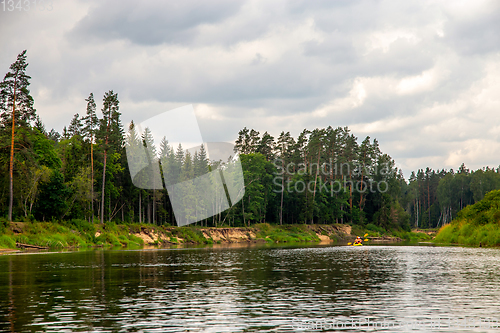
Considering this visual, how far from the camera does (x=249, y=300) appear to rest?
1962cm

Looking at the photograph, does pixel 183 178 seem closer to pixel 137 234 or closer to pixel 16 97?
pixel 137 234

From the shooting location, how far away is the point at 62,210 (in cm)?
6725

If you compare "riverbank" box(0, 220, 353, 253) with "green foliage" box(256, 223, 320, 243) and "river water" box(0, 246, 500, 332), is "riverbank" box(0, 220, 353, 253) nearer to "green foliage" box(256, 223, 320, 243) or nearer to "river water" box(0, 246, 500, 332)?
"green foliage" box(256, 223, 320, 243)

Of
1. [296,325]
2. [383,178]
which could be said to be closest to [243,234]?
[383,178]

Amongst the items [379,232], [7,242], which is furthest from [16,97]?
[379,232]

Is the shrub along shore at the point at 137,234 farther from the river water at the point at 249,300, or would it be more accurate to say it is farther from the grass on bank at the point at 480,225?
the grass on bank at the point at 480,225

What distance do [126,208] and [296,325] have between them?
285ft

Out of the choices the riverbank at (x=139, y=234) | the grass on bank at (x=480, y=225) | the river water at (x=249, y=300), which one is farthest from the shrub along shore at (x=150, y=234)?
the grass on bank at (x=480, y=225)

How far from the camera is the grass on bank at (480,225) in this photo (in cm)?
5831

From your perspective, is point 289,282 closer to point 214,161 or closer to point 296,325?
point 296,325

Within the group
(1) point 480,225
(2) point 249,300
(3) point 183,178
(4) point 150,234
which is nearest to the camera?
(2) point 249,300

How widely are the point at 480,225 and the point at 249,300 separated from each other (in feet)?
171

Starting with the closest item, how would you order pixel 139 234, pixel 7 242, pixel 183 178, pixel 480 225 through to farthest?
1. pixel 7 242
2. pixel 480 225
3. pixel 139 234
4. pixel 183 178

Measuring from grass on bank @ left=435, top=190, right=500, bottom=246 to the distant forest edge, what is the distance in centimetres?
5052
